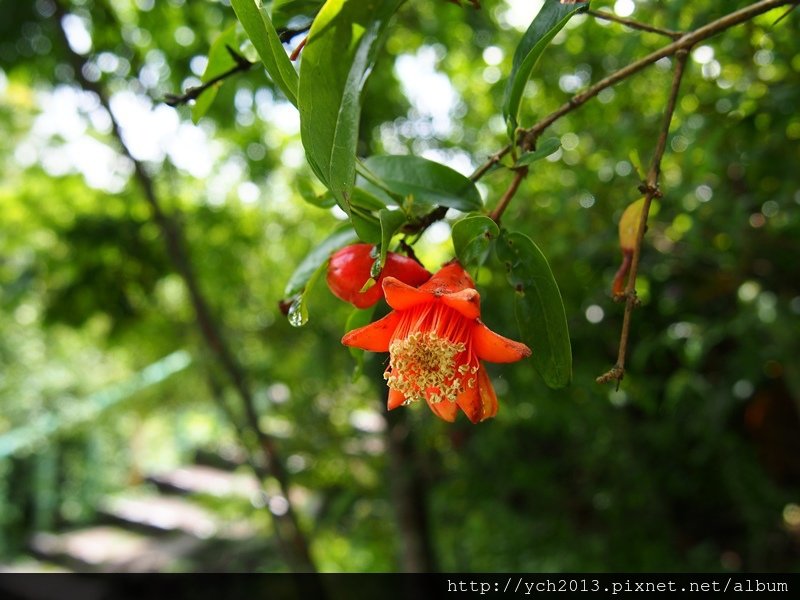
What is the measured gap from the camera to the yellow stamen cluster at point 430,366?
52cm

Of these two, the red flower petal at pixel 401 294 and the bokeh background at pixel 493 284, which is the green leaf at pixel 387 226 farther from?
the bokeh background at pixel 493 284

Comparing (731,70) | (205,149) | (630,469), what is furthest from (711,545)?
(205,149)

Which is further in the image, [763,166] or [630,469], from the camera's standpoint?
[630,469]

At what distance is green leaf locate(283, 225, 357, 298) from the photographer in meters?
0.59

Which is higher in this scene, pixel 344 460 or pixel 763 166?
pixel 344 460

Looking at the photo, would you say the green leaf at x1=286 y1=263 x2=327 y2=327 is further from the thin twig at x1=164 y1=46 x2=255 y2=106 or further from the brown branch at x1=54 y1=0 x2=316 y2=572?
the brown branch at x1=54 y1=0 x2=316 y2=572

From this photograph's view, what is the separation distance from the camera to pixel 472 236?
1.69ft

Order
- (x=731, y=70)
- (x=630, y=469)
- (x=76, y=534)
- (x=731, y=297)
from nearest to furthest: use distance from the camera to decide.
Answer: (x=731, y=70)
(x=731, y=297)
(x=630, y=469)
(x=76, y=534)

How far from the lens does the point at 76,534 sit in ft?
11.5

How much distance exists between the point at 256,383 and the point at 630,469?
1028 millimetres

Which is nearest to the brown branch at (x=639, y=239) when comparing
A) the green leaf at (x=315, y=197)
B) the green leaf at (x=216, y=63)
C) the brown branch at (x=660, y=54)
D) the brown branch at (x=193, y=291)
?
the brown branch at (x=660, y=54)

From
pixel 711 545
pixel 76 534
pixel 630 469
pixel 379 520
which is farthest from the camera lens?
pixel 76 534

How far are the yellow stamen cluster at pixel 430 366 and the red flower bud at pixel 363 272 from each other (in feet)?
0.13

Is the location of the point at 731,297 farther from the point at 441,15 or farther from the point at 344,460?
the point at 344,460
